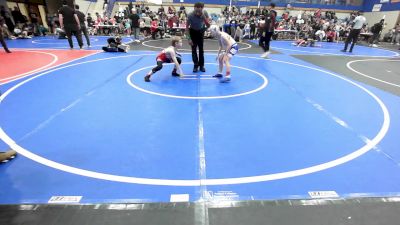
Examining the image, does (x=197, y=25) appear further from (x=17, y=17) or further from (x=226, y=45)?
(x=17, y=17)

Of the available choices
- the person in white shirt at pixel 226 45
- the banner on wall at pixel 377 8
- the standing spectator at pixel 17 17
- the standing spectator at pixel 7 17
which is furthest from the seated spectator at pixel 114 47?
the banner on wall at pixel 377 8

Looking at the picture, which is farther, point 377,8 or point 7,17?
point 377,8

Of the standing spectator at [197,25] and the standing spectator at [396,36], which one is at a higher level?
the standing spectator at [197,25]

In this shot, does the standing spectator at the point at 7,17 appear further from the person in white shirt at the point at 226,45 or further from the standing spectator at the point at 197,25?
the person in white shirt at the point at 226,45

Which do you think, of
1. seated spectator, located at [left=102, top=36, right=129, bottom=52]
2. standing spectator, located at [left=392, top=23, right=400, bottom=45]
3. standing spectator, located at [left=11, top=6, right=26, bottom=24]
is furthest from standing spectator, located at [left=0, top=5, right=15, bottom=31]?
standing spectator, located at [left=392, top=23, right=400, bottom=45]

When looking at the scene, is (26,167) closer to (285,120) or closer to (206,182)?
(206,182)

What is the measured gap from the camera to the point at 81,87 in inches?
244

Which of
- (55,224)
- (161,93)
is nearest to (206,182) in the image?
(55,224)

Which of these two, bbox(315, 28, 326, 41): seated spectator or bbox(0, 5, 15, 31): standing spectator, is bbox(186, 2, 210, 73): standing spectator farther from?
bbox(0, 5, 15, 31): standing spectator

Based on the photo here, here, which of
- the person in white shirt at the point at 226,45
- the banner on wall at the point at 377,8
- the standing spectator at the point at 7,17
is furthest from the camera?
the banner on wall at the point at 377,8

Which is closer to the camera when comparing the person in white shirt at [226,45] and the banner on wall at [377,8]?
the person in white shirt at [226,45]

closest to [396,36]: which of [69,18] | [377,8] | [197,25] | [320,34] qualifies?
[377,8]

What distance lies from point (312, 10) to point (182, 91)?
24742 millimetres

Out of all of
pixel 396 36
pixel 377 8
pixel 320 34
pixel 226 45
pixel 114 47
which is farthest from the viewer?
pixel 377 8
